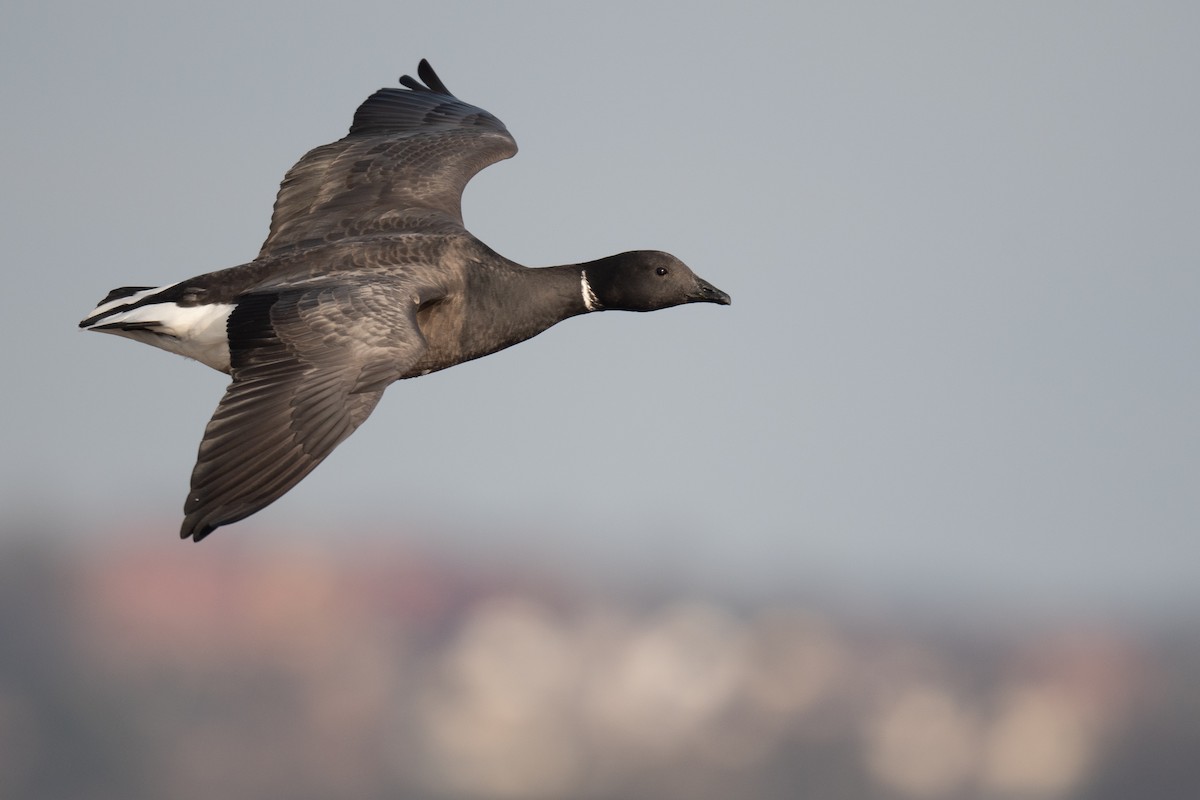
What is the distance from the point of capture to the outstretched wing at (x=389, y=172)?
55.4 ft

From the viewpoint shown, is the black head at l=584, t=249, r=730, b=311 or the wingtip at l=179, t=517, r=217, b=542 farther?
the black head at l=584, t=249, r=730, b=311

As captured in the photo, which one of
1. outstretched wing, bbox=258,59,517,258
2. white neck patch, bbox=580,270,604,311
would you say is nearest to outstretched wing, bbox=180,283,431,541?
outstretched wing, bbox=258,59,517,258

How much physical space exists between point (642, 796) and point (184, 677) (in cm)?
4044

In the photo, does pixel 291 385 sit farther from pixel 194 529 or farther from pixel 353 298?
pixel 194 529

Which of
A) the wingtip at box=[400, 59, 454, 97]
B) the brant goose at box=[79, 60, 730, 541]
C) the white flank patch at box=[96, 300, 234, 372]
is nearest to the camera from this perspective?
the brant goose at box=[79, 60, 730, 541]

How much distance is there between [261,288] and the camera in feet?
49.2

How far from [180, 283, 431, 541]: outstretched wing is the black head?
2862 millimetres

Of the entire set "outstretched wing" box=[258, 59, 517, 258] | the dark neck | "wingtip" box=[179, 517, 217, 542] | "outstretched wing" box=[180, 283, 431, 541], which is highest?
"outstretched wing" box=[258, 59, 517, 258]

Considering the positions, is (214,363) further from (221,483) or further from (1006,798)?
(1006,798)

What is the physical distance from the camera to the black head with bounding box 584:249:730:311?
55.7ft

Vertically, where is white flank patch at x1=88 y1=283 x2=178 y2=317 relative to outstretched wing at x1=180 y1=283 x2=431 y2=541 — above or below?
above

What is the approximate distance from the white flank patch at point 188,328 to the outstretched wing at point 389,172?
1.42 meters

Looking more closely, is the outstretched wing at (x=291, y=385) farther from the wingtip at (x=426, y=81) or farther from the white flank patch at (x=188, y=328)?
the wingtip at (x=426, y=81)

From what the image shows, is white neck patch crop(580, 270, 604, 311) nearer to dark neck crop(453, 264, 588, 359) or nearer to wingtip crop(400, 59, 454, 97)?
dark neck crop(453, 264, 588, 359)
